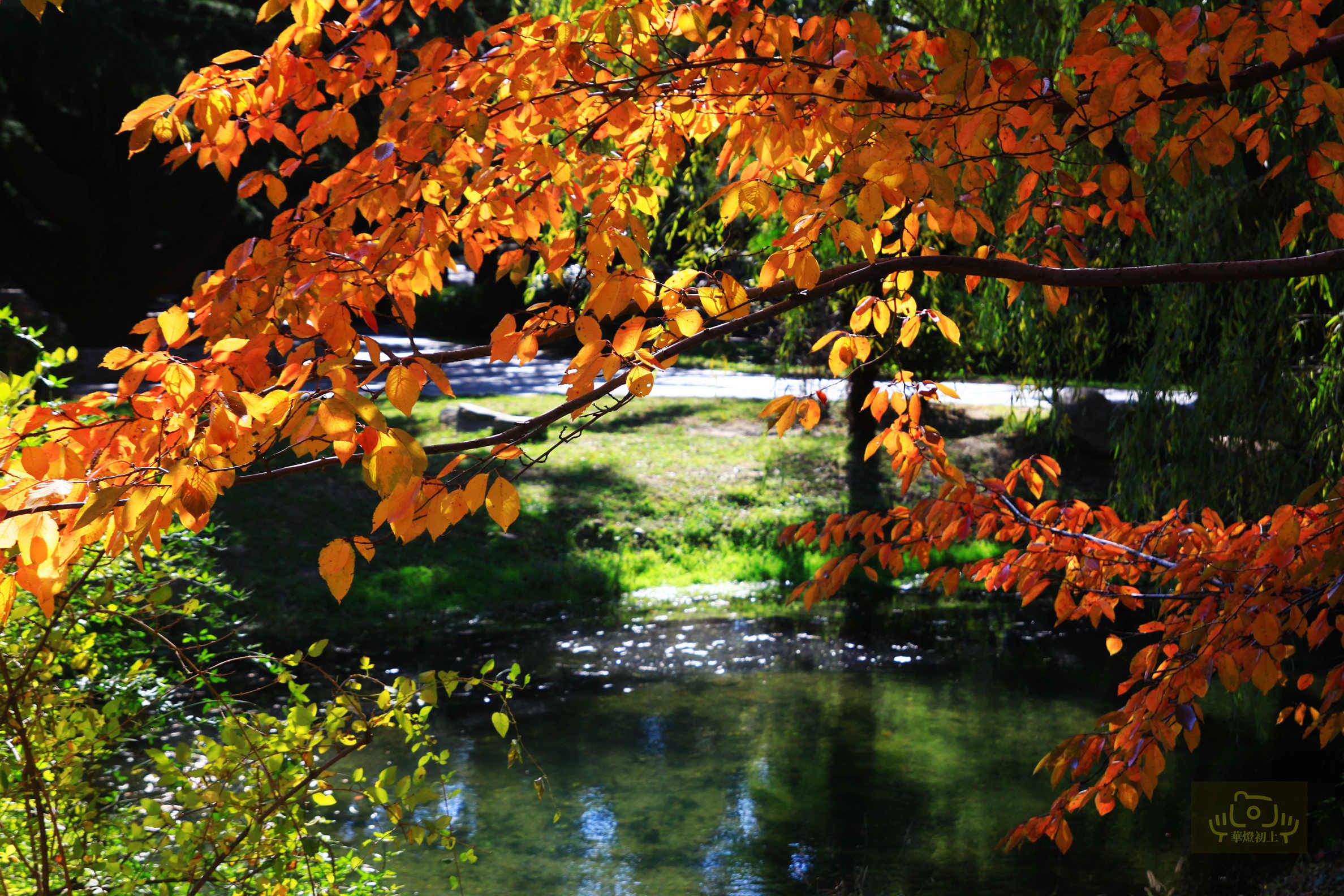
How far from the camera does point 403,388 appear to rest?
175 centimetres

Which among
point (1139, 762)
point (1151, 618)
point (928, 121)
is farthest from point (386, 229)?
point (1151, 618)

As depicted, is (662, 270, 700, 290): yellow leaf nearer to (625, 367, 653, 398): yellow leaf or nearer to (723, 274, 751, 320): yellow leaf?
(723, 274, 751, 320): yellow leaf

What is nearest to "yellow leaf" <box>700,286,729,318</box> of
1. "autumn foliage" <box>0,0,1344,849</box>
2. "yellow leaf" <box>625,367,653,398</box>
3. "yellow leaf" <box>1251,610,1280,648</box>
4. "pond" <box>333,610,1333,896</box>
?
"autumn foliage" <box>0,0,1344,849</box>

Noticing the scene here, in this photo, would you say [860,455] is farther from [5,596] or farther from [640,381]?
[5,596]

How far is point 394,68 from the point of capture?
270 cm

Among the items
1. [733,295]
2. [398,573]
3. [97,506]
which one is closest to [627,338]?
[733,295]

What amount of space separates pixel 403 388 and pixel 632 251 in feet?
2.51

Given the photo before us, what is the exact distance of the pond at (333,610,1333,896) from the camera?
16.5 ft

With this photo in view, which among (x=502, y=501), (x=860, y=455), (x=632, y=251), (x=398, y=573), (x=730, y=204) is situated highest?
(x=730, y=204)

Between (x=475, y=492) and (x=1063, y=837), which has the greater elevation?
(x=475, y=492)

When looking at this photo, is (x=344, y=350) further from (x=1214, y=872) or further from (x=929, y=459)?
(x=1214, y=872)

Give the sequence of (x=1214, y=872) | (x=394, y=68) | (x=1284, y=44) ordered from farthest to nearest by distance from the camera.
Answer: (x=1214, y=872)
(x=394, y=68)
(x=1284, y=44)

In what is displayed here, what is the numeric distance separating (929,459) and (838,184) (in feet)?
5.02

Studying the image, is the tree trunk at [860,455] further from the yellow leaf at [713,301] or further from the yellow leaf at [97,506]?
the yellow leaf at [97,506]
